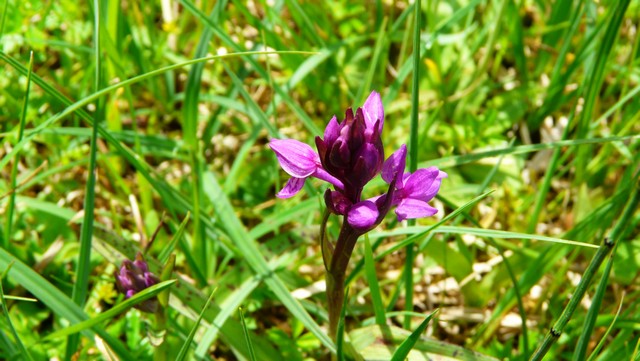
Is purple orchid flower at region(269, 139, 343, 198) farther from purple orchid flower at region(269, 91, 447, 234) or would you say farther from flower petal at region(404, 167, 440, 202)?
flower petal at region(404, 167, 440, 202)

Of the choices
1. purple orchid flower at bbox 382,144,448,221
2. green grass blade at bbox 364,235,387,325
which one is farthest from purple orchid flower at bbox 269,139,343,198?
green grass blade at bbox 364,235,387,325

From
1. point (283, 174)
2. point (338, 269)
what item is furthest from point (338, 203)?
point (283, 174)

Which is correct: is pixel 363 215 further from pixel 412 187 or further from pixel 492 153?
pixel 492 153

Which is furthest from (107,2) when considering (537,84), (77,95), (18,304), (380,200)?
(537,84)

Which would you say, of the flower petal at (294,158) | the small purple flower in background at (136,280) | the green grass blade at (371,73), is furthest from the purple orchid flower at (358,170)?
the green grass blade at (371,73)

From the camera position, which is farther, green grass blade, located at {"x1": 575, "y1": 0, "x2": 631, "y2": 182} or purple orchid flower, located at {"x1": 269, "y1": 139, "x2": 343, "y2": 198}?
green grass blade, located at {"x1": 575, "y1": 0, "x2": 631, "y2": 182}

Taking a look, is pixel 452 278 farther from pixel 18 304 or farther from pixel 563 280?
pixel 18 304
